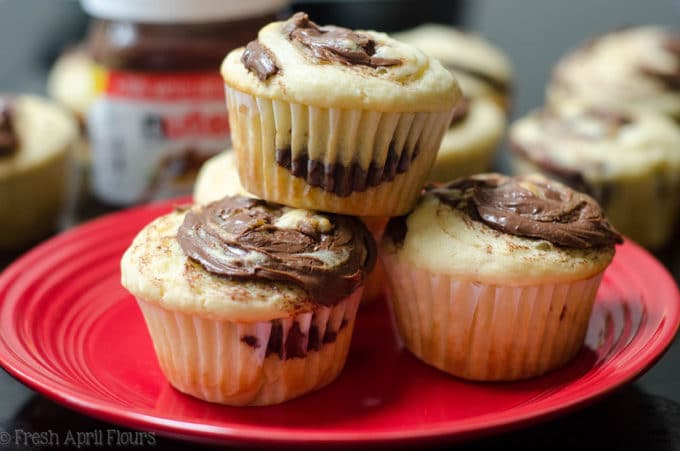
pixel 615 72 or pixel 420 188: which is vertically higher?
pixel 420 188

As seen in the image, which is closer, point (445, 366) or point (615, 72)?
point (445, 366)

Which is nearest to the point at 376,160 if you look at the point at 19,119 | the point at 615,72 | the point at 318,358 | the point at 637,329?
the point at 318,358

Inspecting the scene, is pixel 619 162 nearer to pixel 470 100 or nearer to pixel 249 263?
pixel 470 100

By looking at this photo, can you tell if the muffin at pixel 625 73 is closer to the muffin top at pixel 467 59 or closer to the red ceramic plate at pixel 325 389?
the muffin top at pixel 467 59

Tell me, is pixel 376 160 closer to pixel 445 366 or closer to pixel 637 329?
pixel 445 366

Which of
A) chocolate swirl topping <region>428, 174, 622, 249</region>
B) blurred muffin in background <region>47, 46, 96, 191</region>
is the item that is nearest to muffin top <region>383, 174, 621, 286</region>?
chocolate swirl topping <region>428, 174, 622, 249</region>

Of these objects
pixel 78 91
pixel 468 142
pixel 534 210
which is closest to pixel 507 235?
pixel 534 210

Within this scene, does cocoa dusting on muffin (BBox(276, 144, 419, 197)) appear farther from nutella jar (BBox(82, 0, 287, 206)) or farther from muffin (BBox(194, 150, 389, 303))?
nutella jar (BBox(82, 0, 287, 206))
